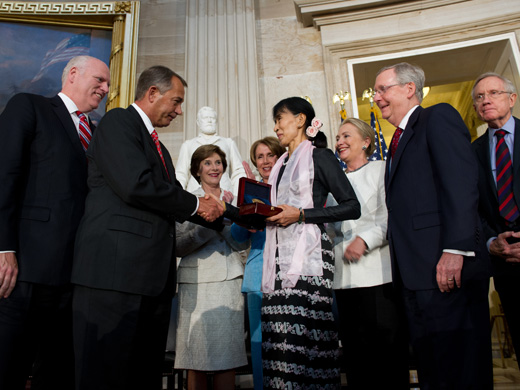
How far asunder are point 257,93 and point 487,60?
3334 mm

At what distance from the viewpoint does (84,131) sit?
2.43 metres

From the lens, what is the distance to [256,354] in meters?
2.81

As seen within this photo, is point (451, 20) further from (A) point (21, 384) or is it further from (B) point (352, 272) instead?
(A) point (21, 384)

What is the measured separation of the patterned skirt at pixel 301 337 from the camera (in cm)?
200

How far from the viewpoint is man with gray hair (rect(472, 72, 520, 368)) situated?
2.43m

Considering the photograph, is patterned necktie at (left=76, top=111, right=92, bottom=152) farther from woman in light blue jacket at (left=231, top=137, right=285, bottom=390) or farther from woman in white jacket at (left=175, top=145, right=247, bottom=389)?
woman in light blue jacket at (left=231, top=137, right=285, bottom=390)

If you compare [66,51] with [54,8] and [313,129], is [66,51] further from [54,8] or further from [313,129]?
[313,129]

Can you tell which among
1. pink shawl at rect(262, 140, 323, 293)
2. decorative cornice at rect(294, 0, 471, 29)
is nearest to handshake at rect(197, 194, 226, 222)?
pink shawl at rect(262, 140, 323, 293)

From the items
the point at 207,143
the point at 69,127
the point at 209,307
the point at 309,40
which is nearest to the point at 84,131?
the point at 69,127

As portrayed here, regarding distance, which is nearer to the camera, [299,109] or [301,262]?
[301,262]

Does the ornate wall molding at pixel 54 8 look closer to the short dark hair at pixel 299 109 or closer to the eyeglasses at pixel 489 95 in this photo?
the short dark hair at pixel 299 109

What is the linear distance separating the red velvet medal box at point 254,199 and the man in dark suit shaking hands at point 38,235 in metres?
0.81

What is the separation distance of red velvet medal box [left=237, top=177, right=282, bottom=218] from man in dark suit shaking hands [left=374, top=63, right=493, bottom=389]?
2.03 feet

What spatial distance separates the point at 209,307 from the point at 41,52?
5216mm
